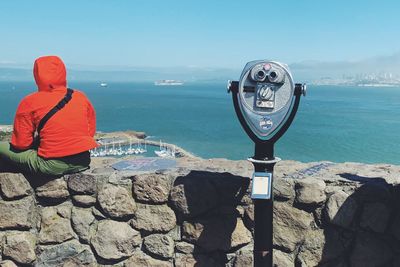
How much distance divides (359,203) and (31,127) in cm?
238

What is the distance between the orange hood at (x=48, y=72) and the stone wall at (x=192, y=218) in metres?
0.70

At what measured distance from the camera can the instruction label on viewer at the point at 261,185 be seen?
290 cm

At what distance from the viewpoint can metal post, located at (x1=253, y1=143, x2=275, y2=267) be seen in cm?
297

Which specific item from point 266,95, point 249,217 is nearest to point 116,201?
point 249,217

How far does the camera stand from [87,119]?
3.58 metres

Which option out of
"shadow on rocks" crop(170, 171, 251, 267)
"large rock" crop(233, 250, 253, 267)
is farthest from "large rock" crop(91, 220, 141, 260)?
"large rock" crop(233, 250, 253, 267)

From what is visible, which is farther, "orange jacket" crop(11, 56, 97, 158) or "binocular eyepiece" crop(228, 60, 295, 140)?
"orange jacket" crop(11, 56, 97, 158)

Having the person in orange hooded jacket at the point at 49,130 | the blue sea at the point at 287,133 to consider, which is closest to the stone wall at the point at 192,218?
the person in orange hooded jacket at the point at 49,130

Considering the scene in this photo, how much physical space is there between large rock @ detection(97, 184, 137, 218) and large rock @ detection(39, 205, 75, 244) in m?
0.31

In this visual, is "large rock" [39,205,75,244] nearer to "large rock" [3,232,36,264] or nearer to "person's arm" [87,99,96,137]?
"large rock" [3,232,36,264]

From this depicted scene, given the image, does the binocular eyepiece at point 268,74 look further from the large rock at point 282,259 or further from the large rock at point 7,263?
the large rock at point 7,263

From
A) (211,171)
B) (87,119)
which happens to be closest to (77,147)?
(87,119)

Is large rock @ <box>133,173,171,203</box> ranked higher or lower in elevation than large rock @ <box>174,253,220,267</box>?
higher

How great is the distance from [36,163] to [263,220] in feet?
5.54
